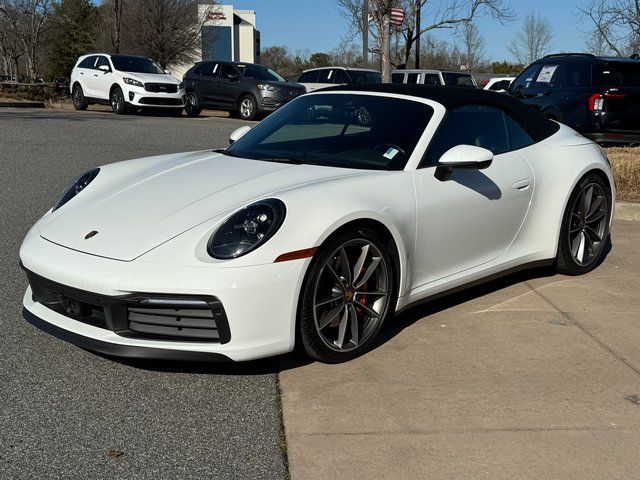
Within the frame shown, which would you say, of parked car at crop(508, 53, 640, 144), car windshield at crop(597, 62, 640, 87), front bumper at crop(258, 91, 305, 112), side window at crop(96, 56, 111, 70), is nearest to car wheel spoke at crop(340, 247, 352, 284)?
parked car at crop(508, 53, 640, 144)

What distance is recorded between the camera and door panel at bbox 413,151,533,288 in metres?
4.21

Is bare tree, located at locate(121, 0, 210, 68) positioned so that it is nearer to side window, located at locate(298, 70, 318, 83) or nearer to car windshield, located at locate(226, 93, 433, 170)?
side window, located at locate(298, 70, 318, 83)

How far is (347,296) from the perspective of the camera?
3842 millimetres

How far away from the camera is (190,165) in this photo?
4527mm

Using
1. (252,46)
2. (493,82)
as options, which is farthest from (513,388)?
(252,46)

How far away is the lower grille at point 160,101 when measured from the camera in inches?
783

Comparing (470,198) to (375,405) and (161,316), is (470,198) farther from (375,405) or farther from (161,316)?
(161,316)

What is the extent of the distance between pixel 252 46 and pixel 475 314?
7382 centimetres

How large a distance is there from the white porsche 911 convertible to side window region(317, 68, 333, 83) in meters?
16.5

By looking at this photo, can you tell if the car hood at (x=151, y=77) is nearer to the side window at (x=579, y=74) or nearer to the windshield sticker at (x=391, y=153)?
the side window at (x=579, y=74)

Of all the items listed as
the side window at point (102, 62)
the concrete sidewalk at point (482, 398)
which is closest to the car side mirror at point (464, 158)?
the concrete sidewalk at point (482, 398)

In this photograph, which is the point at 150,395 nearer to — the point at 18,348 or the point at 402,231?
the point at 18,348

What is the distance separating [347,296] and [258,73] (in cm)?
1736

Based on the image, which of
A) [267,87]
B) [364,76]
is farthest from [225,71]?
[364,76]
